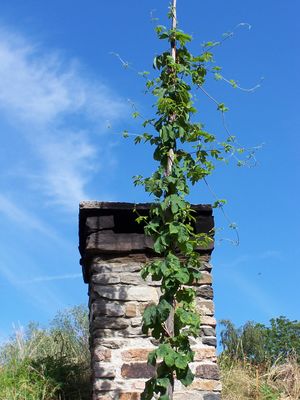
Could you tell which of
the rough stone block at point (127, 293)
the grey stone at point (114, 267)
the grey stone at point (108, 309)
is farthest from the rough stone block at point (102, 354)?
the grey stone at point (114, 267)

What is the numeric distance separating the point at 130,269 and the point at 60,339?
2690mm

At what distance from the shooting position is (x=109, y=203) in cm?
643

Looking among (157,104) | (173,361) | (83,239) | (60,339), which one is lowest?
(173,361)

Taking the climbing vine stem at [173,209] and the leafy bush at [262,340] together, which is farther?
the leafy bush at [262,340]

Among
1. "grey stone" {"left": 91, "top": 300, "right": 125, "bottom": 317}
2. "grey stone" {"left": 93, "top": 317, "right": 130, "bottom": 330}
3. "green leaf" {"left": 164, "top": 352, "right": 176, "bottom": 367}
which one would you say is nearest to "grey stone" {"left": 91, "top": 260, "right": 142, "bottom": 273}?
"grey stone" {"left": 91, "top": 300, "right": 125, "bottom": 317}

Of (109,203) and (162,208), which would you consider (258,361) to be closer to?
(109,203)

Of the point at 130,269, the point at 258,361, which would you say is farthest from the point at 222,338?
the point at 130,269

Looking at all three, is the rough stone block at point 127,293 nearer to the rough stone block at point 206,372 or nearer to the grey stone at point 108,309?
the grey stone at point 108,309

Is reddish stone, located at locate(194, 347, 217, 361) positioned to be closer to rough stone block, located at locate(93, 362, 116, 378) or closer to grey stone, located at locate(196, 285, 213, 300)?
grey stone, located at locate(196, 285, 213, 300)

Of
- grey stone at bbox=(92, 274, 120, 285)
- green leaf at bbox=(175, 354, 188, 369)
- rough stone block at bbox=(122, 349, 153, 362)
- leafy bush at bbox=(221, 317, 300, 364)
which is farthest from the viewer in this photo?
leafy bush at bbox=(221, 317, 300, 364)

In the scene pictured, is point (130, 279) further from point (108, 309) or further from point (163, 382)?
point (163, 382)

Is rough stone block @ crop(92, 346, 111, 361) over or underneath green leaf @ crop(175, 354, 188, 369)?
over

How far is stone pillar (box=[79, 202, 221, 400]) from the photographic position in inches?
235

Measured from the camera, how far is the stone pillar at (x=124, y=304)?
5977mm
